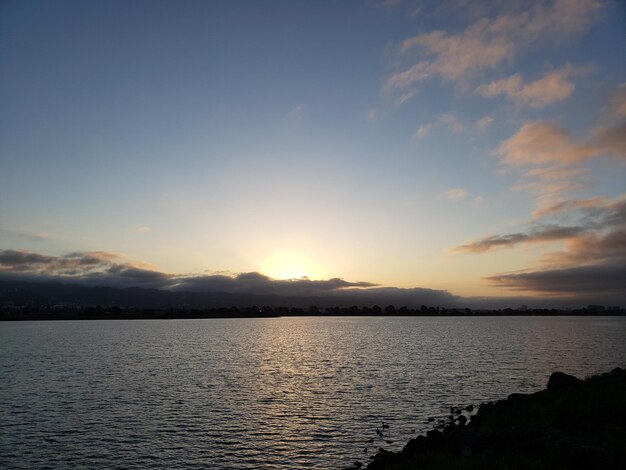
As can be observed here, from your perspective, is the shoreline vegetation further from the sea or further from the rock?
the sea

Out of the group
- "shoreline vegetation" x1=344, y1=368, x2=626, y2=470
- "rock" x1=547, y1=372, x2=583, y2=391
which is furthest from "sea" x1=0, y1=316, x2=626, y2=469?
"rock" x1=547, y1=372, x2=583, y2=391

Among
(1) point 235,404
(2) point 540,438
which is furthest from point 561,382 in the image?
(1) point 235,404

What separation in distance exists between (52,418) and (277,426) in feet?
75.3

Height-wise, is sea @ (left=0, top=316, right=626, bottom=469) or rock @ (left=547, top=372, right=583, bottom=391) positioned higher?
rock @ (left=547, top=372, right=583, bottom=391)

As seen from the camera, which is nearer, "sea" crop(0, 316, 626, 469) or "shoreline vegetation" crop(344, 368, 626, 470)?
"shoreline vegetation" crop(344, 368, 626, 470)

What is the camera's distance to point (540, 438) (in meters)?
24.1

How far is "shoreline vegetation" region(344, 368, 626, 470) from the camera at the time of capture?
20.5 meters

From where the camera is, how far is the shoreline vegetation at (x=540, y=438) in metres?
20.5

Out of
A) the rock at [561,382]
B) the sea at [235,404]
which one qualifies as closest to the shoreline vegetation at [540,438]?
the rock at [561,382]

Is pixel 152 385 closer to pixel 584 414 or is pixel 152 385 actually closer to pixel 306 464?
pixel 306 464

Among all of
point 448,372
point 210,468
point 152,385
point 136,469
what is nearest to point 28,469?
point 136,469

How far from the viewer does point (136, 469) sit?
30828mm

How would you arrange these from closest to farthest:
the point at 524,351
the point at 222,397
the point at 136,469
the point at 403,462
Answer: the point at 403,462 → the point at 136,469 → the point at 222,397 → the point at 524,351

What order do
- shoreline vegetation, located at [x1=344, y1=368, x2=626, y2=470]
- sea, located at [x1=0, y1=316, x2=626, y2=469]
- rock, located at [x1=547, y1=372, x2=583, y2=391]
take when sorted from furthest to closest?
1. rock, located at [x1=547, y1=372, x2=583, y2=391]
2. sea, located at [x1=0, y1=316, x2=626, y2=469]
3. shoreline vegetation, located at [x1=344, y1=368, x2=626, y2=470]
